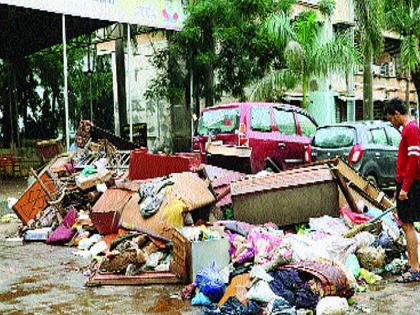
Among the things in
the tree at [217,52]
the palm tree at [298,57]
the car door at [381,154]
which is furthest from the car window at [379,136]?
the tree at [217,52]

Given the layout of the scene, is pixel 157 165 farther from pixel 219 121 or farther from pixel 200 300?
pixel 200 300

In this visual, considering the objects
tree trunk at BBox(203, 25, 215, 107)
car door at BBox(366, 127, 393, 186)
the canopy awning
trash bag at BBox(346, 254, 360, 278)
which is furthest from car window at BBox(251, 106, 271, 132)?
trash bag at BBox(346, 254, 360, 278)

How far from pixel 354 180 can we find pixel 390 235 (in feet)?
5.91

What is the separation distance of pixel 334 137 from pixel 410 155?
6.89 meters

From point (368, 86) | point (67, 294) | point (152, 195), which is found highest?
point (368, 86)

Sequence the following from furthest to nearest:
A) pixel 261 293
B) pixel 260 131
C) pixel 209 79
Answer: pixel 209 79 → pixel 260 131 → pixel 261 293

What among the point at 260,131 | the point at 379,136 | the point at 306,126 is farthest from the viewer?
the point at 306,126

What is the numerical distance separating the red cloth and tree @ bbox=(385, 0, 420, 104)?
57.4 ft

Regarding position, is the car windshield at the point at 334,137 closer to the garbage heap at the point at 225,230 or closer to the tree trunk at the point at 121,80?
the garbage heap at the point at 225,230

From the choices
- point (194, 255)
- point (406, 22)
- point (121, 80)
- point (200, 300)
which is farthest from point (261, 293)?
point (406, 22)

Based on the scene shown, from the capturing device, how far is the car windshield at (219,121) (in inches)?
515

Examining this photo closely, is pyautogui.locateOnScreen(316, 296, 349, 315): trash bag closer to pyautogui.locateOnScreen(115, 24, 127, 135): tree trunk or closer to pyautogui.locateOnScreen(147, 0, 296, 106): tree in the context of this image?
pyautogui.locateOnScreen(147, 0, 296, 106): tree

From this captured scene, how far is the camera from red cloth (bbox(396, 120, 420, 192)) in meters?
6.73

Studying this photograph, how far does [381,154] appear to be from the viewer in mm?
13594
